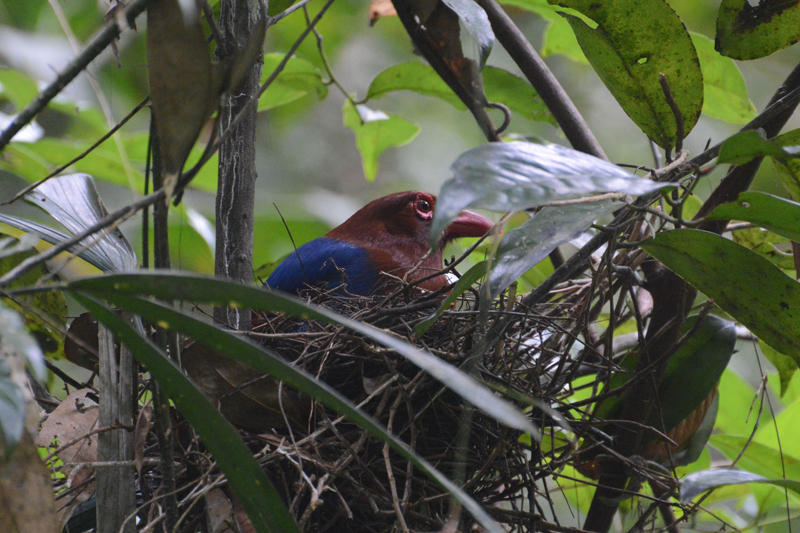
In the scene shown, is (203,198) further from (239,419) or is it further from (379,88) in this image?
(239,419)

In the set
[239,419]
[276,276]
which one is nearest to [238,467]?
[239,419]

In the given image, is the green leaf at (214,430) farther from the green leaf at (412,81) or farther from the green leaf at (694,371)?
the green leaf at (412,81)

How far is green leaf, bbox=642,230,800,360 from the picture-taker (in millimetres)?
965

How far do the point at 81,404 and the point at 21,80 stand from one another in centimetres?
147

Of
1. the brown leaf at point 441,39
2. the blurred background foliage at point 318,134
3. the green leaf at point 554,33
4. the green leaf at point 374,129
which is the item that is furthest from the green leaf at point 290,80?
the green leaf at point 554,33

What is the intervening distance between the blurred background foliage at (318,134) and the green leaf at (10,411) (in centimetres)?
39

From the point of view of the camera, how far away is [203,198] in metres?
4.42

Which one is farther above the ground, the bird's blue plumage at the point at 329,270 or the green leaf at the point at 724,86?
the green leaf at the point at 724,86

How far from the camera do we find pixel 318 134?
21.5ft

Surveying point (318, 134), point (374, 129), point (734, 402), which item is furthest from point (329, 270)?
point (318, 134)

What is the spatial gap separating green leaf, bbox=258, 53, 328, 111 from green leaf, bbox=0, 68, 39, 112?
0.85 m

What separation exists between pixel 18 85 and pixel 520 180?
216 centimetres

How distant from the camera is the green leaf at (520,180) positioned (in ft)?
2.04

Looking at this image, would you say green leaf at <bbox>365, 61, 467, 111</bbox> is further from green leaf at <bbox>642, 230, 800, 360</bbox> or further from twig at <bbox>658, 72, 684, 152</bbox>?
green leaf at <bbox>642, 230, 800, 360</bbox>
